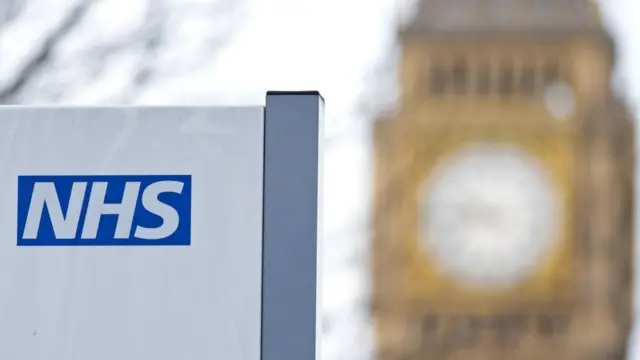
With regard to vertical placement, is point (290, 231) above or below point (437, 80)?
below

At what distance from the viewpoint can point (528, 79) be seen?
4366cm

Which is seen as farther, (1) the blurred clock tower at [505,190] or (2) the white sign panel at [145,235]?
(1) the blurred clock tower at [505,190]

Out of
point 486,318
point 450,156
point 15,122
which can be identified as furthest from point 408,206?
point 15,122

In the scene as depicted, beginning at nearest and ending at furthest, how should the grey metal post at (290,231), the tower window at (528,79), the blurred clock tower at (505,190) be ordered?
the grey metal post at (290,231)
the blurred clock tower at (505,190)
the tower window at (528,79)

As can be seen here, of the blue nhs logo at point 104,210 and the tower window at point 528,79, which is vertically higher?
the tower window at point 528,79

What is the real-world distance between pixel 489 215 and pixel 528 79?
8.26m

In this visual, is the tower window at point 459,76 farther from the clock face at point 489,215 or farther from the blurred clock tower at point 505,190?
the clock face at point 489,215

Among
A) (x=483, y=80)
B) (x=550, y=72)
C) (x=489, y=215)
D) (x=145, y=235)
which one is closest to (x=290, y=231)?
(x=145, y=235)

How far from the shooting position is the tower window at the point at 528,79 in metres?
43.2

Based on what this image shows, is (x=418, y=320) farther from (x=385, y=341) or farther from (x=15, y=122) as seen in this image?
(x=15, y=122)

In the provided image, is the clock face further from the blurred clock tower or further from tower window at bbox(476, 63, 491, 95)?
tower window at bbox(476, 63, 491, 95)

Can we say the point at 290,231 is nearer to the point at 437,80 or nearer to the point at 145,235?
the point at 145,235

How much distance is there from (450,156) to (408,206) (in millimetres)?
1837

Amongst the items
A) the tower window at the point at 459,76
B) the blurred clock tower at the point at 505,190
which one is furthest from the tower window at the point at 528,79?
the tower window at the point at 459,76
